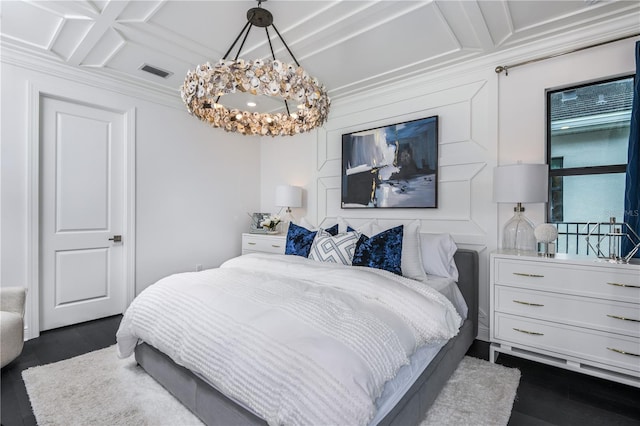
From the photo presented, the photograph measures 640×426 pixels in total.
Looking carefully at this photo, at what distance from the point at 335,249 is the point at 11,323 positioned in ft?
8.00

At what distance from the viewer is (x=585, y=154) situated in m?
2.53

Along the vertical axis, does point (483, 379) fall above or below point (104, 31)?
below

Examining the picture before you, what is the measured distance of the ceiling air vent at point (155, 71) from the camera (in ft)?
10.2

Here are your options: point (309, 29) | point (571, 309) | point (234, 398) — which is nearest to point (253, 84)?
point (309, 29)

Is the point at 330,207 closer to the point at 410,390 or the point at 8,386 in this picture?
the point at 410,390

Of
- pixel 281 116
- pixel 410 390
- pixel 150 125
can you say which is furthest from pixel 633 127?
pixel 150 125

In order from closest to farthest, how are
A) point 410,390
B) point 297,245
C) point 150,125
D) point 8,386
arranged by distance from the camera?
1. point 410,390
2. point 8,386
3. point 297,245
4. point 150,125

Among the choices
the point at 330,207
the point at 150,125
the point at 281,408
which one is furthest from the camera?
the point at 330,207

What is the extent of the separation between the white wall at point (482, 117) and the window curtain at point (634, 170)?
268 mm

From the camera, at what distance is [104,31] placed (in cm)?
250

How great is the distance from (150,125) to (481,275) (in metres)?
4.00

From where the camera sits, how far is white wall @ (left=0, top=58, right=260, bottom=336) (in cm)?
277

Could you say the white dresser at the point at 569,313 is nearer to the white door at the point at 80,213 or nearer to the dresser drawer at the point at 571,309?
the dresser drawer at the point at 571,309

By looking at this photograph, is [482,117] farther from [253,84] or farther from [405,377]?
[405,377]
